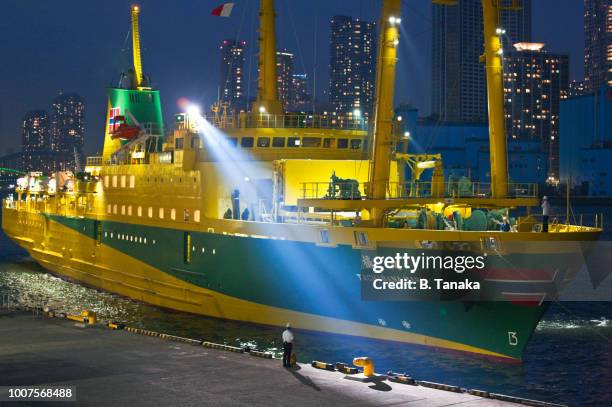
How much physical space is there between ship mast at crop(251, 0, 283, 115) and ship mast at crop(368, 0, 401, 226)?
8314 millimetres

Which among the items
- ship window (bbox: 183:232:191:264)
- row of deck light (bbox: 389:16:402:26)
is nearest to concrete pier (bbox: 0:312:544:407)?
ship window (bbox: 183:232:191:264)

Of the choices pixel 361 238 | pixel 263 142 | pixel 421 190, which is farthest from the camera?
pixel 263 142

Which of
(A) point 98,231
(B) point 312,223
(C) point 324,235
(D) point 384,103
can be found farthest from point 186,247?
(D) point 384,103

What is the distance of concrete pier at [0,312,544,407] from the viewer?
1567 centimetres

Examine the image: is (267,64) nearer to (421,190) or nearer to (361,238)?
(421,190)

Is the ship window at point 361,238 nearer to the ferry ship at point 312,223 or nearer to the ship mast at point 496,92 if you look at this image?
the ferry ship at point 312,223

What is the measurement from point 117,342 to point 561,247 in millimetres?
12406

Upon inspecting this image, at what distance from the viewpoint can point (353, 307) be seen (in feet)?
81.9

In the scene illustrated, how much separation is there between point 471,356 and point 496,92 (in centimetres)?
807

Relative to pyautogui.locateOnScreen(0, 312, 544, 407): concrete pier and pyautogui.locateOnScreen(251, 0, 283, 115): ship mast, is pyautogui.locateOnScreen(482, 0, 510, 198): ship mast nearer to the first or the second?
pyautogui.locateOnScreen(0, 312, 544, 407): concrete pier

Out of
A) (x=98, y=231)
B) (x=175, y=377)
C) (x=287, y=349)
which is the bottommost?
(x=175, y=377)

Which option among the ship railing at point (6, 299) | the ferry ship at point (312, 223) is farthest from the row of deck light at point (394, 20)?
the ship railing at point (6, 299)

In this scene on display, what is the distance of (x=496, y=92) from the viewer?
24.8 meters

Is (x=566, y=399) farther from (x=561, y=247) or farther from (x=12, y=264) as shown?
(x=12, y=264)
